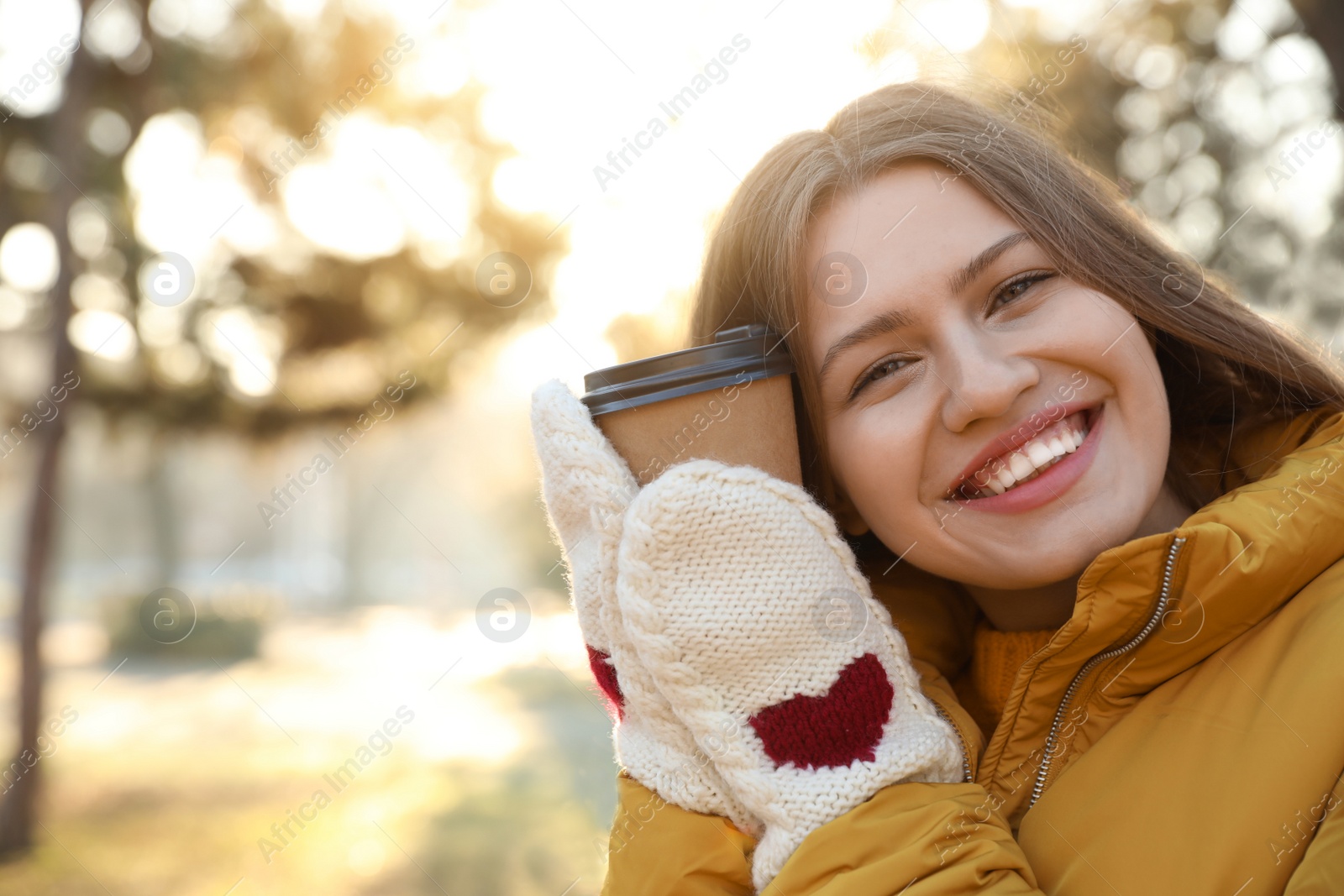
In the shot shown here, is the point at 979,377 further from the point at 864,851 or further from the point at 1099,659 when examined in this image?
the point at 864,851

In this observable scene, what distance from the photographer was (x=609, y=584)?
145 cm

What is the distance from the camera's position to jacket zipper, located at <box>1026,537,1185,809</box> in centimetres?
127

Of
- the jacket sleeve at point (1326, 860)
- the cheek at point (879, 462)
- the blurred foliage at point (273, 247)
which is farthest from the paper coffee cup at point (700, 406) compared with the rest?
the blurred foliage at point (273, 247)

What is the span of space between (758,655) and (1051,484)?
50 cm

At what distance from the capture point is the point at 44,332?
5.08m

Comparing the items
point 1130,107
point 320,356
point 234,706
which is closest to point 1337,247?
point 1130,107

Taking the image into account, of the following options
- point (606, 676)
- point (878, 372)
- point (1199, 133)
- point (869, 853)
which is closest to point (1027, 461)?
point (878, 372)

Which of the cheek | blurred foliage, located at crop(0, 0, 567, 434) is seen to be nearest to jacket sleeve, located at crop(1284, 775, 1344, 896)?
the cheek

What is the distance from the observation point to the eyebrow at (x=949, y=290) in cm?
146

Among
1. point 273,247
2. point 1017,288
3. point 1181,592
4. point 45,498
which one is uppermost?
point 1017,288

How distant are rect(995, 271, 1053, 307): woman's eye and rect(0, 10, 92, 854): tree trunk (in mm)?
5126

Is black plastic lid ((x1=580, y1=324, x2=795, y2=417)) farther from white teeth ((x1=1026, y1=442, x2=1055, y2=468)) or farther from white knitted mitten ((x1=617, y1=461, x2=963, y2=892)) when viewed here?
white teeth ((x1=1026, y1=442, x2=1055, y2=468))

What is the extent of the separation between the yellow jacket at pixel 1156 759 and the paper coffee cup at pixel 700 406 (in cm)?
49

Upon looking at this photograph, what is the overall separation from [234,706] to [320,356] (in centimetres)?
683
